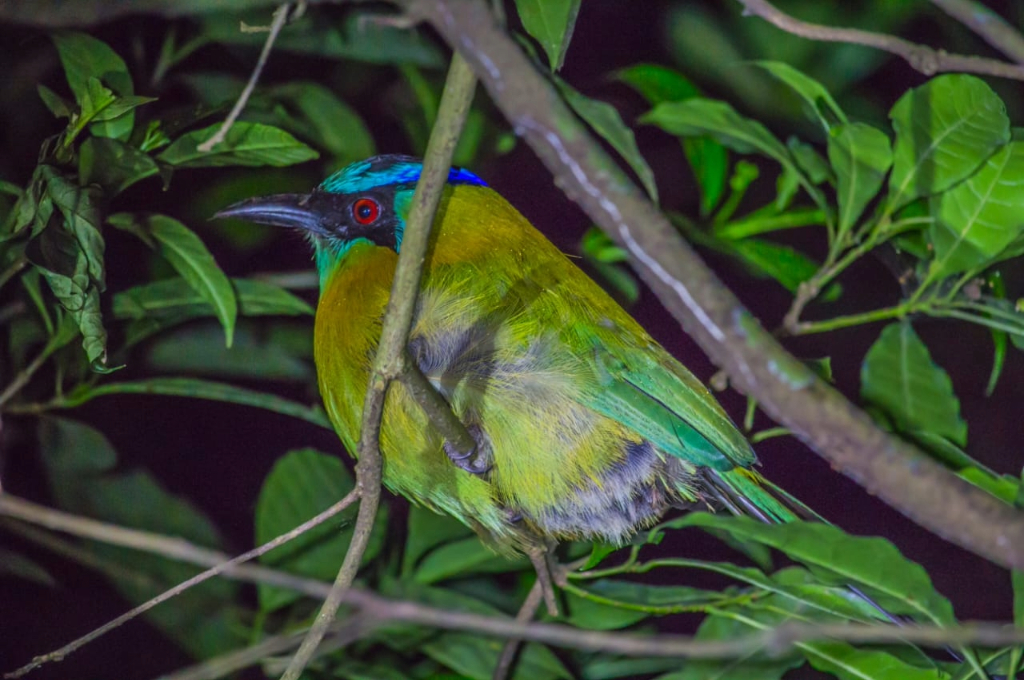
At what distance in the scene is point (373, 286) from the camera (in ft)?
4.20

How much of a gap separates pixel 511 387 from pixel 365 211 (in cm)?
36

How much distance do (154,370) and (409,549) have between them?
0.57 metres

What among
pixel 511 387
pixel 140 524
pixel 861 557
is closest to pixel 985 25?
pixel 861 557

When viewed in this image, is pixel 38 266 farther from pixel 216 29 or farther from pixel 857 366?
pixel 857 366

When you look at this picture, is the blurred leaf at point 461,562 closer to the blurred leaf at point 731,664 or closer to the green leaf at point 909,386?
the blurred leaf at point 731,664

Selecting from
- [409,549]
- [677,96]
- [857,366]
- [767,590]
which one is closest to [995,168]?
[677,96]

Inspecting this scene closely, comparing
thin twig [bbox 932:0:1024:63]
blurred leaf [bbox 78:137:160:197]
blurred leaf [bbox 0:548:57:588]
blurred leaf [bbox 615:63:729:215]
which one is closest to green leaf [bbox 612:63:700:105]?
blurred leaf [bbox 615:63:729:215]

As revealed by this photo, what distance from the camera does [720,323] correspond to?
0.68m

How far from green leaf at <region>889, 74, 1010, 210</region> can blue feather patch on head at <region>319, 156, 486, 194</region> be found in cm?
59

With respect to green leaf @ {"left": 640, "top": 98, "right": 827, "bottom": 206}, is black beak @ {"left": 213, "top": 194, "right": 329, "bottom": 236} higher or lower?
lower

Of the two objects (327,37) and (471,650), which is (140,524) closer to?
(471,650)

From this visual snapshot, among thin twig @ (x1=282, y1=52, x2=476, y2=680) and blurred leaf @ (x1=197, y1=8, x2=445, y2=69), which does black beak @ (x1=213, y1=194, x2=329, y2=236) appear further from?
thin twig @ (x1=282, y1=52, x2=476, y2=680)

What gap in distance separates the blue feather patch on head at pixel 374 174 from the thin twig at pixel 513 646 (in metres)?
0.59

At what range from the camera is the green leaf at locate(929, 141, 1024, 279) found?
1.12 metres
